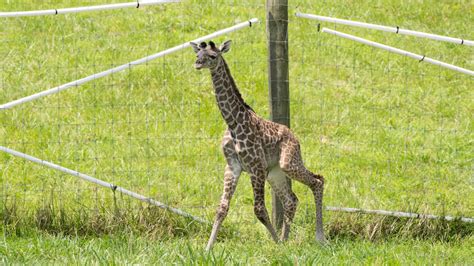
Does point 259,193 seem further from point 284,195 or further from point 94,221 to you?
point 94,221

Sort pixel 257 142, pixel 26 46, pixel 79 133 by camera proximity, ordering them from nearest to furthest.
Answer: pixel 257 142, pixel 79 133, pixel 26 46

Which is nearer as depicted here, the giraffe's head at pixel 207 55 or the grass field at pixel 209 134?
the giraffe's head at pixel 207 55

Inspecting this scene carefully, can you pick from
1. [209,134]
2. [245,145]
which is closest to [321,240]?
[245,145]

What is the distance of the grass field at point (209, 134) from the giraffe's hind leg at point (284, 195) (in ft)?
0.45

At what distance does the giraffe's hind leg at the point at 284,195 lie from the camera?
845 cm

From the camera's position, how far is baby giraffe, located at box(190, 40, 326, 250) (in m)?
8.04

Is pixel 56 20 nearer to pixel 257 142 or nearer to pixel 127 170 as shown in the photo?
pixel 127 170

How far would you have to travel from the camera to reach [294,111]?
11555mm

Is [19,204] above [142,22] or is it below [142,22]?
below

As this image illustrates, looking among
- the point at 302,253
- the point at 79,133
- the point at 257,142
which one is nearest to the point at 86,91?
the point at 79,133

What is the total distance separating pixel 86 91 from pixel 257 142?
4.28 metres

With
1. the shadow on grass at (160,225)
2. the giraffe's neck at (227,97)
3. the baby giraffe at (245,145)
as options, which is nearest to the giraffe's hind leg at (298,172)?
the baby giraffe at (245,145)

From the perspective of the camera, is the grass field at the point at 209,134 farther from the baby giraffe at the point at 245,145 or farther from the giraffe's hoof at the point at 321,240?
the baby giraffe at the point at 245,145

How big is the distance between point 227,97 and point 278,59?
0.89m
